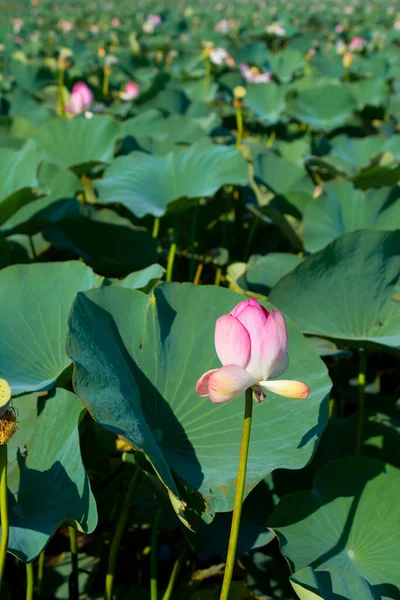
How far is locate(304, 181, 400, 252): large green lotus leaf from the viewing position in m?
1.77

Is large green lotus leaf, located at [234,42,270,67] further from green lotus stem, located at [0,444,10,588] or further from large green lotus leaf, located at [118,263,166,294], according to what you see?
green lotus stem, located at [0,444,10,588]

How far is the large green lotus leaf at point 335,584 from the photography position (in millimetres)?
965

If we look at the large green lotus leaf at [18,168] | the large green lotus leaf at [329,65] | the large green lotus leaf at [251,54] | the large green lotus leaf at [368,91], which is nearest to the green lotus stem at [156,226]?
the large green lotus leaf at [18,168]

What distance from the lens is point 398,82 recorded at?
4113mm

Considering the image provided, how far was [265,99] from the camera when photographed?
3.55 metres

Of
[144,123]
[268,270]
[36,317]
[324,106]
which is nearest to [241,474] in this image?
[36,317]

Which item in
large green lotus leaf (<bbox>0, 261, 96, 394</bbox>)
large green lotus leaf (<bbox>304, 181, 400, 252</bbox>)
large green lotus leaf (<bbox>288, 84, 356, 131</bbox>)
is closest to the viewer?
large green lotus leaf (<bbox>0, 261, 96, 394</bbox>)

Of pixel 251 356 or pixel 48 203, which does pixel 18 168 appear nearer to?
Result: pixel 48 203

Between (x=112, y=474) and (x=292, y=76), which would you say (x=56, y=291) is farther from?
(x=292, y=76)

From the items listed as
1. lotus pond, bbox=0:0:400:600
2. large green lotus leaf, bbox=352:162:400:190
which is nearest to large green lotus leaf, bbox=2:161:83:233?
lotus pond, bbox=0:0:400:600

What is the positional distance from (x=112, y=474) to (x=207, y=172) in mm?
894

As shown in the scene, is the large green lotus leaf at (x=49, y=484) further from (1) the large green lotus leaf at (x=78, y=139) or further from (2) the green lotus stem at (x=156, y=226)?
(1) the large green lotus leaf at (x=78, y=139)

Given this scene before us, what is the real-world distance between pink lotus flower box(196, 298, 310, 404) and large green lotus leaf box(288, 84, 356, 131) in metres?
2.75

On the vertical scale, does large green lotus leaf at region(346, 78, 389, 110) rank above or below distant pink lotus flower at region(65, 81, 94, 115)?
below
